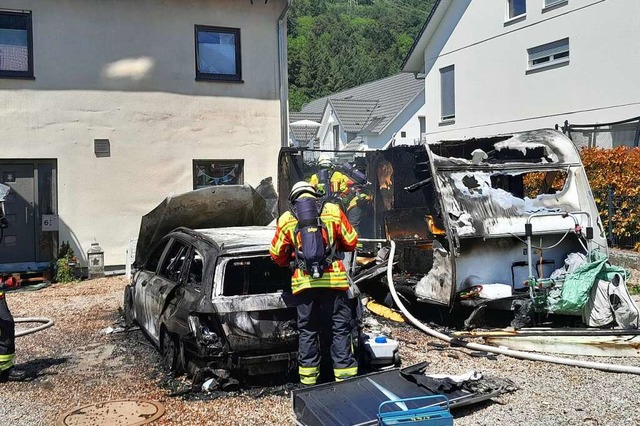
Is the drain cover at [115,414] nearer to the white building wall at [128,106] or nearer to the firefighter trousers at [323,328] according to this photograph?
the firefighter trousers at [323,328]

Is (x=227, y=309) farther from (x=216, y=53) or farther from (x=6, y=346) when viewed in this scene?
(x=216, y=53)

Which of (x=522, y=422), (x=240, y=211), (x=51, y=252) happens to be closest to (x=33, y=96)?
(x=51, y=252)

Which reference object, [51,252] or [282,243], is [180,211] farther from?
[51,252]

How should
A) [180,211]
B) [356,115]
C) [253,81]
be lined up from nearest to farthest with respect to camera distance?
[180,211], [253,81], [356,115]

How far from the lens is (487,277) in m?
7.51

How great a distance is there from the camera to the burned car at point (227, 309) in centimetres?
542

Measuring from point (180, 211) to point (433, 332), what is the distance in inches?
131

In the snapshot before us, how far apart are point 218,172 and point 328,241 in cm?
876

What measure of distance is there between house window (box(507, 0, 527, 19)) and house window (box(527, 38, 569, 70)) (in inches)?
53.2

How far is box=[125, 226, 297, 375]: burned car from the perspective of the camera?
542cm

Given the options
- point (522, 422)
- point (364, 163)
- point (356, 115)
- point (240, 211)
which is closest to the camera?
point (522, 422)

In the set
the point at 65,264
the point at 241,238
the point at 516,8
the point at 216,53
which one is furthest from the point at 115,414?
the point at 516,8

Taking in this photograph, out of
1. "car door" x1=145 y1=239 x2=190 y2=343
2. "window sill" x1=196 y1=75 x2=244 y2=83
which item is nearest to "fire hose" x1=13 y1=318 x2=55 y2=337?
"car door" x1=145 y1=239 x2=190 y2=343

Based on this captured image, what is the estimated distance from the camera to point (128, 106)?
12.9m
